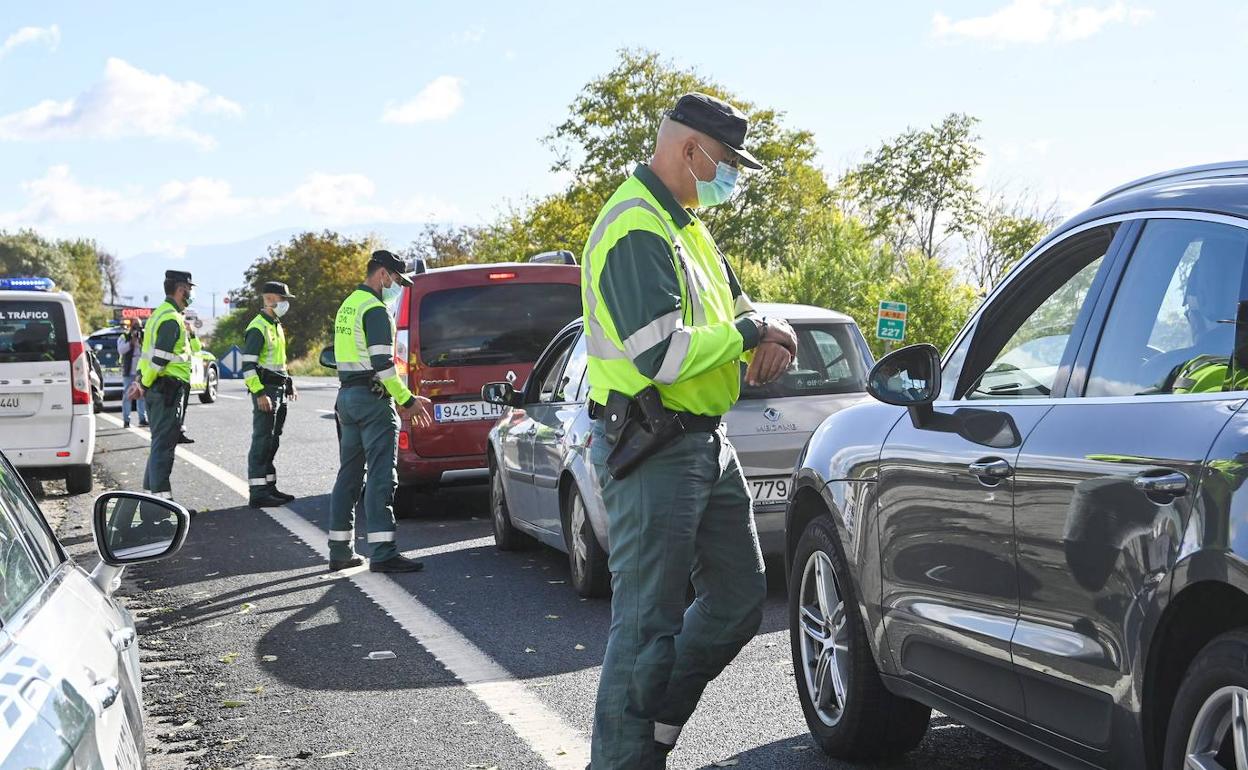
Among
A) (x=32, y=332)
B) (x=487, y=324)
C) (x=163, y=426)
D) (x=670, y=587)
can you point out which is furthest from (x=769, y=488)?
(x=32, y=332)

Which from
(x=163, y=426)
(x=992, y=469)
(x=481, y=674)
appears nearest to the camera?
(x=992, y=469)

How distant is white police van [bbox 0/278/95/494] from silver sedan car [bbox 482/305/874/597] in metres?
6.37

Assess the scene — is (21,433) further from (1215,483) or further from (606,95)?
(606,95)

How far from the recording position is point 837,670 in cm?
511

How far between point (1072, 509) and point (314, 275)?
289 feet

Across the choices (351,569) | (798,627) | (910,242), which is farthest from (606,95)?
(798,627)

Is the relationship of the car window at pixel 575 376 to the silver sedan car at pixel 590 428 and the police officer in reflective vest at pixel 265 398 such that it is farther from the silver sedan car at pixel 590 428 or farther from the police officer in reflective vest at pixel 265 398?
the police officer in reflective vest at pixel 265 398

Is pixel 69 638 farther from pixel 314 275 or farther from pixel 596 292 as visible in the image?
pixel 314 275

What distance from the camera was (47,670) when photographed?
90.1 inches

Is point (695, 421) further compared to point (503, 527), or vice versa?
point (503, 527)

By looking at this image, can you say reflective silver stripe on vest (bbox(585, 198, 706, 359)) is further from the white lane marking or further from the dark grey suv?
the white lane marking

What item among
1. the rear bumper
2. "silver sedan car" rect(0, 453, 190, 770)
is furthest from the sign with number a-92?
"silver sedan car" rect(0, 453, 190, 770)

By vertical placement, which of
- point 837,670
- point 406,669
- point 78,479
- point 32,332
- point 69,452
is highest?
point 32,332

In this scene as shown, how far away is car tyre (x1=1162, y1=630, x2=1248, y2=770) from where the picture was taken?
304 centimetres
